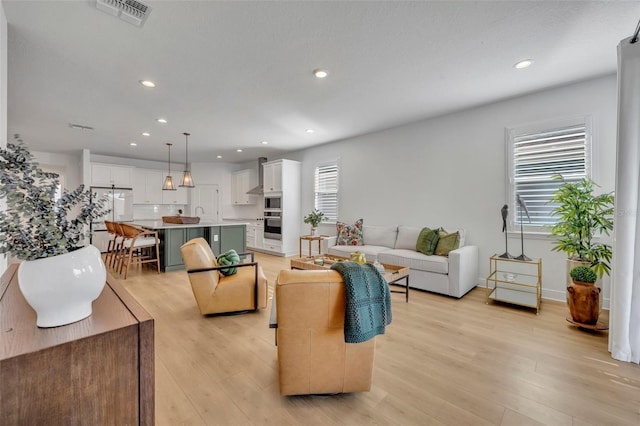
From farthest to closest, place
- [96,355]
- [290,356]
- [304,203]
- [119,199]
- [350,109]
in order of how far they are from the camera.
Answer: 1. [119,199]
2. [304,203]
3. [350,109]
4. [290,356]
5. [96,355]

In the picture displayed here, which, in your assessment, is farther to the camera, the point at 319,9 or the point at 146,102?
the point at 146,102

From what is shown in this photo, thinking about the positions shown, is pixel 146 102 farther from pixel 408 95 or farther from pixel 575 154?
pixel 575 154

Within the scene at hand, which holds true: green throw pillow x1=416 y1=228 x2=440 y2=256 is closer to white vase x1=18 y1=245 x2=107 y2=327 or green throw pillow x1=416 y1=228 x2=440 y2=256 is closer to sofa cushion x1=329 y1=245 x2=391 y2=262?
sofa cushion x1=329 y1=245 x2=391 y2=262

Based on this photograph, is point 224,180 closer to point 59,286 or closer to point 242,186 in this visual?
point 242,186

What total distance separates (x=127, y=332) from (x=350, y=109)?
388 centimetres

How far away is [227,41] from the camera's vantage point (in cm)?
238

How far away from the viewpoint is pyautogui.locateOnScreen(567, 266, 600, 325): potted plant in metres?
2.60

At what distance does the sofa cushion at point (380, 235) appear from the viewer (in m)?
4.73

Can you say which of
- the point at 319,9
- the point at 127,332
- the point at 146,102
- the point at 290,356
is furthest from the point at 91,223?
the point at 146,102

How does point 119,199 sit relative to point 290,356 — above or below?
above

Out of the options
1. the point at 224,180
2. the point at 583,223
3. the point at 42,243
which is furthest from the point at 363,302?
the point at 224,180

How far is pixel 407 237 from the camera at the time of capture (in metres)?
4.45

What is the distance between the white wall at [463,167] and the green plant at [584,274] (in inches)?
34.0

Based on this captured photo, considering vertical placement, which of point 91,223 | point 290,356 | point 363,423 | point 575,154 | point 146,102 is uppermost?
point 146,102
